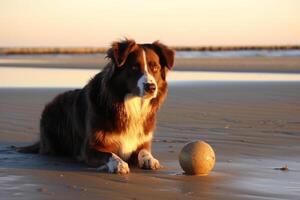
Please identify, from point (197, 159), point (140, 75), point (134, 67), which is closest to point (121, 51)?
point (134, 67)

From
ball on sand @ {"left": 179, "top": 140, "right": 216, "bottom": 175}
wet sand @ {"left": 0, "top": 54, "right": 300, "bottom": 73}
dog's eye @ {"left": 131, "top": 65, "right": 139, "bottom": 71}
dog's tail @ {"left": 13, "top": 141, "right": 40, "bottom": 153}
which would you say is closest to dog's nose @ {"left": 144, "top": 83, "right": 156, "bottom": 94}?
dog's eye @ {"left": 131, "top": 65, "right": 139, "bottom": 71}

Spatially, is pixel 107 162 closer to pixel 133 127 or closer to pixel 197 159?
pixel 133 127

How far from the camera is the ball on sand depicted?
26.2 ft

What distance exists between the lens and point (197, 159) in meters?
7.98

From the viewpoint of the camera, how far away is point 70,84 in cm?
2459

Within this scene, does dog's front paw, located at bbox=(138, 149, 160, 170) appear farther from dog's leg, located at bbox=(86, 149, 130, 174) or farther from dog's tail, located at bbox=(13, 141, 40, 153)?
dog's tail, located at bbox=(13, 141, 40, 153)

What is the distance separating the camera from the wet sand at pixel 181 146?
6941 millimetres

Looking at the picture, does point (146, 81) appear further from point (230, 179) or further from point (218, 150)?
point (218, 150)

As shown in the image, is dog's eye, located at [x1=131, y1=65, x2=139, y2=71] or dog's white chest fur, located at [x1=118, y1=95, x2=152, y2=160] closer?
dog's eye, located at [x1=131, y1=65, x2=139, y2=71]

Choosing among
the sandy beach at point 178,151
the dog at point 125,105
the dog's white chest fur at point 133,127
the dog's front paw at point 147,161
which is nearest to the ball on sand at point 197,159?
the sandy beach at point 178,151

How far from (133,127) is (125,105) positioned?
13.8 inches

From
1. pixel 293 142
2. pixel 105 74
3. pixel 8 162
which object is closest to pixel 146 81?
pixel 105 74

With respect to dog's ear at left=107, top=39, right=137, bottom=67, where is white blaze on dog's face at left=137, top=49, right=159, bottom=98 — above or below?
below

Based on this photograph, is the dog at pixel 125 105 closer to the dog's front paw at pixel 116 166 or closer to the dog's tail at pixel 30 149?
the dog's front paw at pixel 116 166
